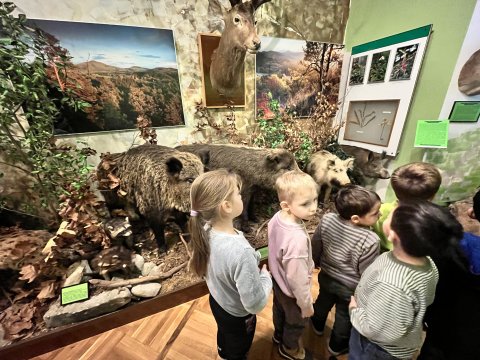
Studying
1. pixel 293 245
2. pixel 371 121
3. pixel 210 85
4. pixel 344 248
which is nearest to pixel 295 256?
pixel 293 245

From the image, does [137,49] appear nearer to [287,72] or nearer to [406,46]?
[287,72]

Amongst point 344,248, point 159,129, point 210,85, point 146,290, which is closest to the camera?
point 344,248

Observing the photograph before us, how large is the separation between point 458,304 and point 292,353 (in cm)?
121

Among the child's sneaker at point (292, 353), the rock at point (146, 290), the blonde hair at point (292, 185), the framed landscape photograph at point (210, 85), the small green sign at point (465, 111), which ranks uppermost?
the framed landscape photograph at point (210, 85)

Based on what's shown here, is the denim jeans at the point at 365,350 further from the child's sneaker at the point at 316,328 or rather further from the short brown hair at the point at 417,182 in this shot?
the short brown hair at the point at 417,182

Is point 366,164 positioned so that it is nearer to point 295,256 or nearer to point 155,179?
point 295,256

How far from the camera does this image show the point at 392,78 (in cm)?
289

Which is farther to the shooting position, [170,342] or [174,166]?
[174,166]

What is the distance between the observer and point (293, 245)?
1300 mm

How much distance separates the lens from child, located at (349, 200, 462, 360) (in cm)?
87

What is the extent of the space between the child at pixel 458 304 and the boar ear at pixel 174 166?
1.92m

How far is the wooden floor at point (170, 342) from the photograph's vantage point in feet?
6.07

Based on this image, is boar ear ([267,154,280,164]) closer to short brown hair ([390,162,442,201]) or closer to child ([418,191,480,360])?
short brown hair ([390,162,442,201])

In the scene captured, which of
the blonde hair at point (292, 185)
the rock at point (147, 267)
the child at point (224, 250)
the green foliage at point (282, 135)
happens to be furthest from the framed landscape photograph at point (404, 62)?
the rock at point (147, 267)
